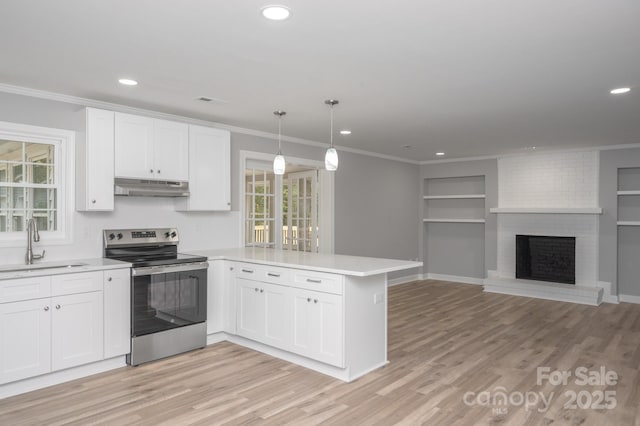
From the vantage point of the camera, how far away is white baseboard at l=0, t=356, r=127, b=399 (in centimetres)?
322

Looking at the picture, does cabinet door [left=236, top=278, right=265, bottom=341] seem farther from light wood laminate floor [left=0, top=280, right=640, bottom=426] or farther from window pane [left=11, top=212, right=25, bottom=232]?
window pane [left=11, top=212, right=25, bottom=232]

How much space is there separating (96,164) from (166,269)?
1.15m

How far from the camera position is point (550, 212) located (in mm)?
7121

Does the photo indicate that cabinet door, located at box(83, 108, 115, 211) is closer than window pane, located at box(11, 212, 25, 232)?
No

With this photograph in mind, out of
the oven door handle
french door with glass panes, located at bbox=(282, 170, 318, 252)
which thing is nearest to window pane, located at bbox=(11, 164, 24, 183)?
the oven door handle

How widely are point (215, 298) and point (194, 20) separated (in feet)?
9.51

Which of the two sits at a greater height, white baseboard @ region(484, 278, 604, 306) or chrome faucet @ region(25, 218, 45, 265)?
chrome faucet @ region(25, 218, 45, 265)

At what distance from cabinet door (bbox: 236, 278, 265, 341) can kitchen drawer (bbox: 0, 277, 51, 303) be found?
1.69 meters

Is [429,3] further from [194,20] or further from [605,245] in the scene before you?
[605,245]

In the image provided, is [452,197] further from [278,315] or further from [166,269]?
[166,269]

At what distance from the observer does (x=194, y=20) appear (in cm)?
240

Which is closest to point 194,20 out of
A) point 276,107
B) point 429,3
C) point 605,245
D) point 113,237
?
point 429,3

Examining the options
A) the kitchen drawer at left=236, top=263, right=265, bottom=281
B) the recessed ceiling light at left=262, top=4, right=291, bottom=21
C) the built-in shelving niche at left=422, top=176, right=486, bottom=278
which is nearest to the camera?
the recessed ceiling light at left=262, top=4, right=291, bottom=21

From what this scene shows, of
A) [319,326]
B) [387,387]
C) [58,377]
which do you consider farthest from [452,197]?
[58,377]
